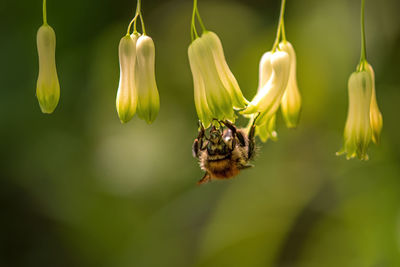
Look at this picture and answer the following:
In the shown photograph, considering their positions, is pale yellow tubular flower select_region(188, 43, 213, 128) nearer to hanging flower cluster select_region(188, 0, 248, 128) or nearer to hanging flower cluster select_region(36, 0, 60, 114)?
hanging flower cluster select_region(188, 0, 248, 128)

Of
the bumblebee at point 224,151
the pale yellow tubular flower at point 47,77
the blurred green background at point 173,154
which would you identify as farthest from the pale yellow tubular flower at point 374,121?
the blurred green background at point 173,154

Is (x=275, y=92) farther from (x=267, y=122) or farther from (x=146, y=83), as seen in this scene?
(x=146, y=83)

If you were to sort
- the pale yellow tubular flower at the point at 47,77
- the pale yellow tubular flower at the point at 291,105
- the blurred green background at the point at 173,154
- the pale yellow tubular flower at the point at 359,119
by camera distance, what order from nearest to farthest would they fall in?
the pale yellow tubular flower at the point at 47,77, the pale yellow tubular flower at the point at 359,119, the pale yellow tubular flower at the point at 291,105, the blurred green background at the point at 173,154

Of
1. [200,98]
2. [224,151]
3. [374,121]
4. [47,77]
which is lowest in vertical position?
[224,151]

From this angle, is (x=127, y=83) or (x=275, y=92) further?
(x=275, y=92)

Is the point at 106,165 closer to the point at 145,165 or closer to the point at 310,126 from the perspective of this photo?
the point at 145,165

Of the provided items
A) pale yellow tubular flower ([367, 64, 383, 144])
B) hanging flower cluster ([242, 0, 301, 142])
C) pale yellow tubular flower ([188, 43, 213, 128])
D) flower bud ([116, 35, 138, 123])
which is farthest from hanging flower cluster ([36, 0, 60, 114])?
pale yellow tubular flower ([367, 64, 383, 144])

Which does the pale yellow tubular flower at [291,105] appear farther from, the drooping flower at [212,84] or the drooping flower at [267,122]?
the drooping flower at [212,84]

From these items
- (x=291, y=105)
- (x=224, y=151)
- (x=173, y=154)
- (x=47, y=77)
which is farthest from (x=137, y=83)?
(x=173, y=154)
